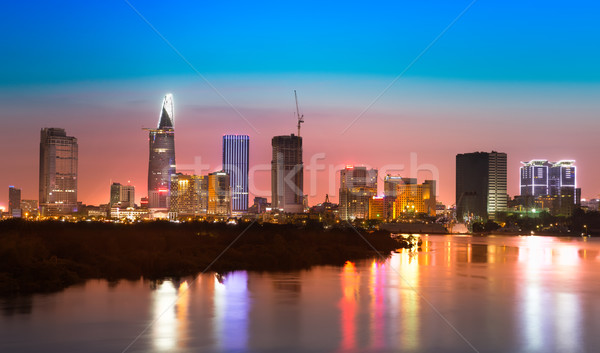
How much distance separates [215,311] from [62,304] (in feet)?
22.8

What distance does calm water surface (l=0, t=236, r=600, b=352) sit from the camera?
24359 millimetres

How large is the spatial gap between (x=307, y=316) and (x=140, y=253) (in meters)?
19.2

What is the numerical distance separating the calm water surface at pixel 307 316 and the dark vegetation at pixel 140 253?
2423 millimetres

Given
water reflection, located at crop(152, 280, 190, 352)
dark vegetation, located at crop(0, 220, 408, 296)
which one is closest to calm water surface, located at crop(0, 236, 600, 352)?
water reflection, located at crop(152, 280, 190, 352)

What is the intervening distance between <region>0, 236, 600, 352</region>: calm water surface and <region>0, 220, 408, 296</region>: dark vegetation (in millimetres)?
2423

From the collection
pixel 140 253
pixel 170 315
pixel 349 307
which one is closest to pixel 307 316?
pixel 349 307

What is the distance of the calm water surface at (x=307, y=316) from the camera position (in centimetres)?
2436

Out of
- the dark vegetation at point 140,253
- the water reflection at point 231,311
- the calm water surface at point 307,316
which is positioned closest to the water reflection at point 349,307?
the calm water surface at point 307,316

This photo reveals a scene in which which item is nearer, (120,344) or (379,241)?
(120,344)

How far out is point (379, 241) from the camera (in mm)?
85188

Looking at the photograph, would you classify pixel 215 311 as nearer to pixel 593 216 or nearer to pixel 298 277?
pixel 298 277

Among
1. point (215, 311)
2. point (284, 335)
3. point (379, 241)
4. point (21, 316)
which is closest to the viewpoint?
point (284, 335)

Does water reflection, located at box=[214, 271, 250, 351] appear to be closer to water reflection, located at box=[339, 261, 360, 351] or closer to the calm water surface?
the calm water surface

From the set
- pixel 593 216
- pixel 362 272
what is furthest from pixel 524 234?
pixel 362 272
